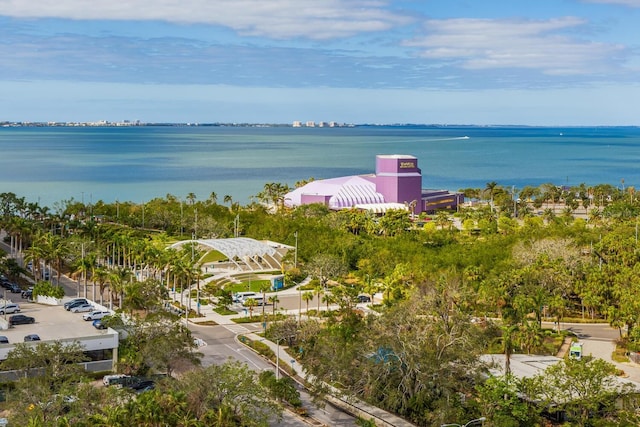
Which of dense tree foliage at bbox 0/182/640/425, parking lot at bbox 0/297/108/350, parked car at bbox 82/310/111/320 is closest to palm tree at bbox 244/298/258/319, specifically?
dense tree foliage at bbox 0/182/640/425

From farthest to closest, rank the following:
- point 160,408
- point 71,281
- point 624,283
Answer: point 71,281 < point 624,283 < point 160,408

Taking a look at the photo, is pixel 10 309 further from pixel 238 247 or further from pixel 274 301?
pixel 238 247

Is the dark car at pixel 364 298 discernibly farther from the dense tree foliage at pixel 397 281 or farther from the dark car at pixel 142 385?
the dark car at pixel 142 385

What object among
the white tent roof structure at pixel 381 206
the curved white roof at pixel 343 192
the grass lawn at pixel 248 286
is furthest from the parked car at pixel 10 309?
the curved white roof at pixel 343 192

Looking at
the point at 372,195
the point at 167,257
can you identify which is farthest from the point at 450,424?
the point at 372,195

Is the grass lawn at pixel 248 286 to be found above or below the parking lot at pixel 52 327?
below

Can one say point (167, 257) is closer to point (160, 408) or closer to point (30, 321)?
point (30, 321)
